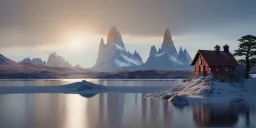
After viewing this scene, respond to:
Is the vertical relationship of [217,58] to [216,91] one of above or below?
above

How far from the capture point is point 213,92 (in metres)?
56.7

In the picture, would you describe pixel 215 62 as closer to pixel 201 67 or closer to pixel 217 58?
pixel 217 58

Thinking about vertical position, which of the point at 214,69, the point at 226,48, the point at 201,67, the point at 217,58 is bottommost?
the point at 214,69

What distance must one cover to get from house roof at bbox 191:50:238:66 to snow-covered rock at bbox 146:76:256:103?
4.06 metres

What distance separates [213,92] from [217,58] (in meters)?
12.0

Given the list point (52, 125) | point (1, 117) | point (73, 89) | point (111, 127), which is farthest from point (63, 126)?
point (73, 89)

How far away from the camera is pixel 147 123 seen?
31875 millimetres

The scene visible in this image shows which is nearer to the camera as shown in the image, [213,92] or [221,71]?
[213,92]

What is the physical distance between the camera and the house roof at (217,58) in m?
65.1

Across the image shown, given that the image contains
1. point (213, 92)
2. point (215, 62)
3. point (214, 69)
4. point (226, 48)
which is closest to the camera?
point (213, 92)

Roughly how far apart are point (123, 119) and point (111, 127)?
18.4 feet

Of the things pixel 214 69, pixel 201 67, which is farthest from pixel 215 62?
pixel 201 67

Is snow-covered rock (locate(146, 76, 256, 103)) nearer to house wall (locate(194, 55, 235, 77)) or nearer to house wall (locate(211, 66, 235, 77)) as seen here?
house wall (locate(194, 55, 235, 77))

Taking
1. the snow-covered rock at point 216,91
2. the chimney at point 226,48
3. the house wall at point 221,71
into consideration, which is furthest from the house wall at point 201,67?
the chimney at point 226,48
